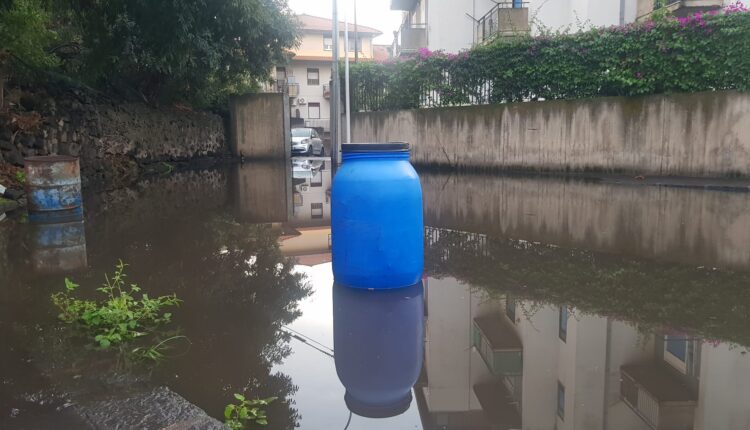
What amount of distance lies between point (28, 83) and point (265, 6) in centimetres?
815

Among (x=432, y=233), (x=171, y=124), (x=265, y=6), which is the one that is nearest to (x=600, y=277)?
(x=432, y=233)

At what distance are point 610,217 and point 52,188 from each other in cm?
724

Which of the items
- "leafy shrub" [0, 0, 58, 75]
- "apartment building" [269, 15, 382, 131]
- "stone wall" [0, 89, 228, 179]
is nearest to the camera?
"leafy shrub" [0, 0, 58, 75]

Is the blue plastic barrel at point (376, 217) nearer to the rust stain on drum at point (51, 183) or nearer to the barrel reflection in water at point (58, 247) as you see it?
the barrel reflection in water at point (58, 247)

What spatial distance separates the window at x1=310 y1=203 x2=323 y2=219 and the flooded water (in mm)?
1718

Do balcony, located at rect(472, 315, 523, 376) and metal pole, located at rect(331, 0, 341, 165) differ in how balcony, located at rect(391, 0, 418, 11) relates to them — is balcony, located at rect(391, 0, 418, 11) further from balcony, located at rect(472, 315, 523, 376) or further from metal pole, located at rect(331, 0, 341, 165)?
balcony, located at rect(472, 315, 523, 376)

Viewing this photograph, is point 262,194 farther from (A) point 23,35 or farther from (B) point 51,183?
(B) point 51,183

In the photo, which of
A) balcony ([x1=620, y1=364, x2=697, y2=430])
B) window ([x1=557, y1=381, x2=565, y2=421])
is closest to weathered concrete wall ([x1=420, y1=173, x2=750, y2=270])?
balcony ([x1=620, y1=364, x2=697, y2=430])

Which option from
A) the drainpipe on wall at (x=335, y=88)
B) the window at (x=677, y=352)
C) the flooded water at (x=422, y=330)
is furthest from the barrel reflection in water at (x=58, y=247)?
the drainpipe on wall at (x=335, y=88)

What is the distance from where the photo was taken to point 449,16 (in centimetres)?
2602

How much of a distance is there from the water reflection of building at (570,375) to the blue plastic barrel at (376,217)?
1.74ft

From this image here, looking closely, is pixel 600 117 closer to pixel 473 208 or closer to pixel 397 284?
pixel 473 208

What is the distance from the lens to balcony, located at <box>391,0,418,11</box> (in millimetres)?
34478

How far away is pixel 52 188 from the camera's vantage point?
7543mm
